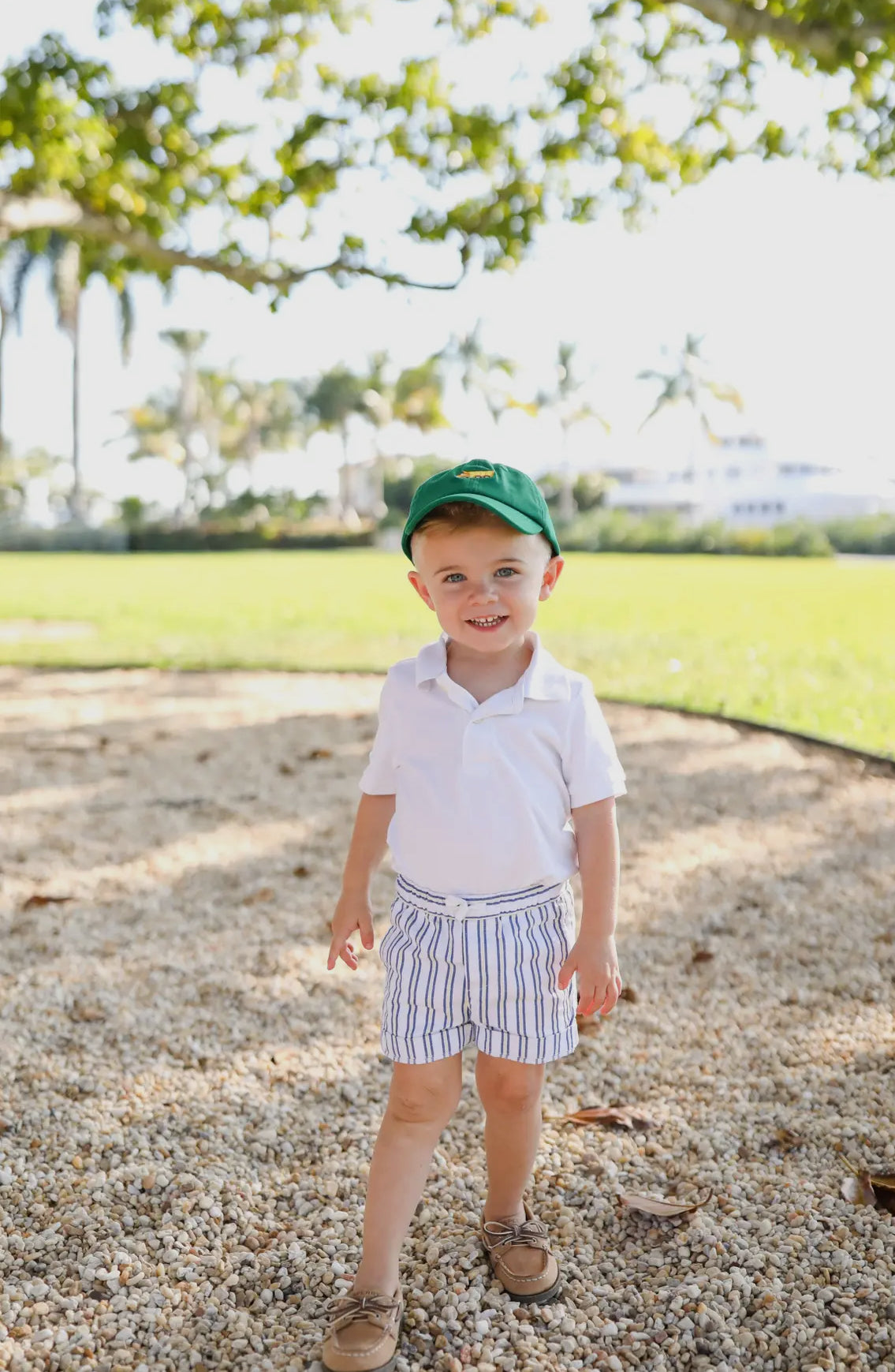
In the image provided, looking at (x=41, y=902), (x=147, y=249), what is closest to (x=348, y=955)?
(x=41, y=902)

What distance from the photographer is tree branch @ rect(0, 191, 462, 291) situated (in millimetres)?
7094

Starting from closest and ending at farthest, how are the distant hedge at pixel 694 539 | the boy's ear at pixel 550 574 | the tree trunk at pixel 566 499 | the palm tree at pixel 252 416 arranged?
the boy's ear at pixel 550 574 < the distant hedge at pixel 694 539 < the tree trunk at pixel 566 499 < the palm tree at pixel 252 416

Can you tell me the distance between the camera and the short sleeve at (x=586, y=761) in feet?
6.32

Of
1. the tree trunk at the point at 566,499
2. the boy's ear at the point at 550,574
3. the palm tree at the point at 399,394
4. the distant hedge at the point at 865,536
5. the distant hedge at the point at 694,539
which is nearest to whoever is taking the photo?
the boy's ear at the point at 550,574

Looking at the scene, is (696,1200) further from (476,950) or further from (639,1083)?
(476,950)

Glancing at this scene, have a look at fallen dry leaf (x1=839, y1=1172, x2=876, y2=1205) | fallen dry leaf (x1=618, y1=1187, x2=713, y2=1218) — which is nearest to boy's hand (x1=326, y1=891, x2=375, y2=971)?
fallen dry leaf (x1=618, y1=1187, x2=713, y2=1218)

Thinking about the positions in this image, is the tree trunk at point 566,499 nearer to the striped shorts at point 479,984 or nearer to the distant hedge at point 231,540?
the distant hedge at point 231,540

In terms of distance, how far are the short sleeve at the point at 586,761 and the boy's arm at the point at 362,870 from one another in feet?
1.15

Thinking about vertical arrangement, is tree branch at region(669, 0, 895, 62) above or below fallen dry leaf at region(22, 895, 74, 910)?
above

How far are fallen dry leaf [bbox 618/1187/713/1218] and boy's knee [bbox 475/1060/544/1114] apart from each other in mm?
404

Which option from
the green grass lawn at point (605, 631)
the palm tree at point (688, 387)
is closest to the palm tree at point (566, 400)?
the palm tree at point (688, 387)

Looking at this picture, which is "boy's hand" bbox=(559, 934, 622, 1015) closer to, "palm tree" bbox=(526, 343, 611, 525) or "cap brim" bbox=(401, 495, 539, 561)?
"cap brim" bbox=(401, 495, 539, 561)

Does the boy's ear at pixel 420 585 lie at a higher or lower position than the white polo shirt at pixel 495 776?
higher

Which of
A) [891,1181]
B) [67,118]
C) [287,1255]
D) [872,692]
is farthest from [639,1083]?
[67,118]
